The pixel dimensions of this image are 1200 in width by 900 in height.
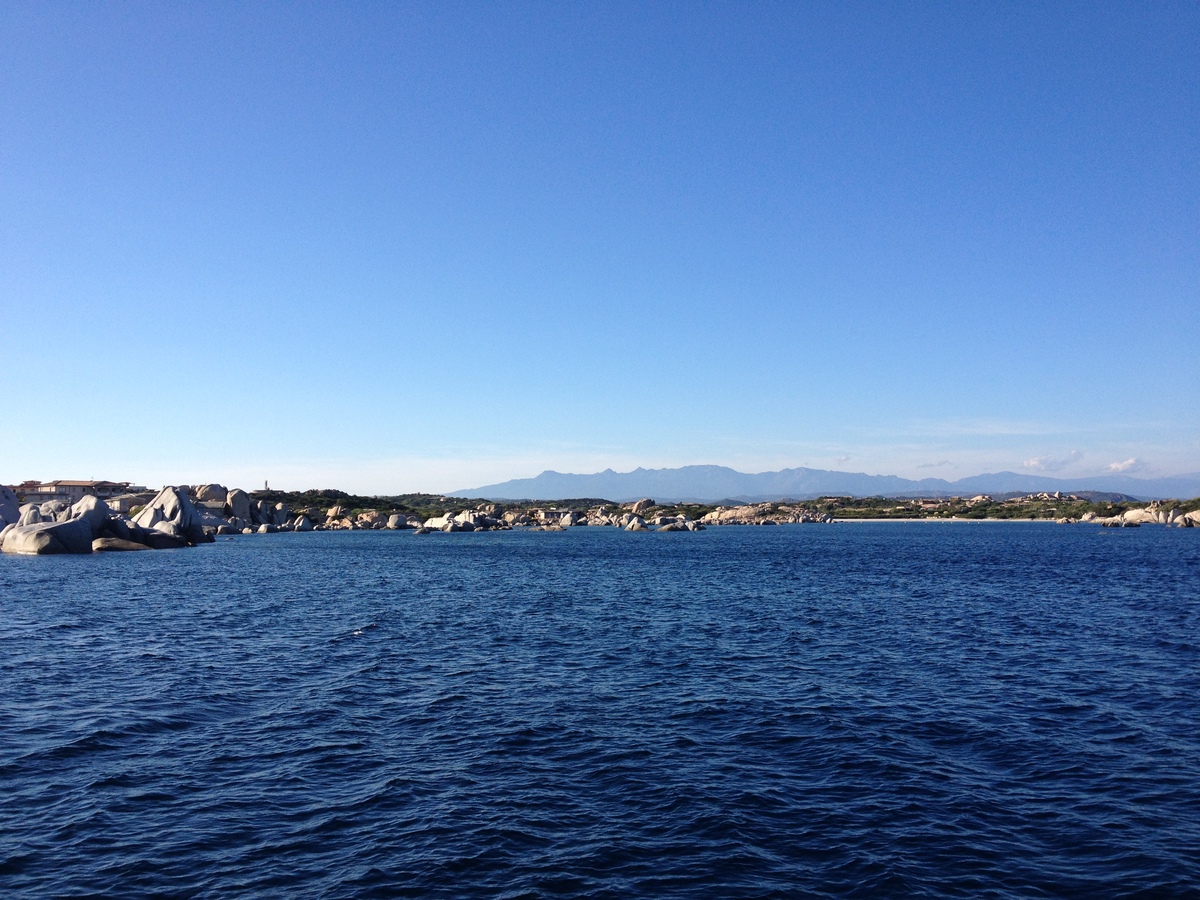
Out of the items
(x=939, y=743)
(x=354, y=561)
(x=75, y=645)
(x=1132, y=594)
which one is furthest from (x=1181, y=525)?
(x=75, y=645)

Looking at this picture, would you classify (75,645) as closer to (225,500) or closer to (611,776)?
(611,776)

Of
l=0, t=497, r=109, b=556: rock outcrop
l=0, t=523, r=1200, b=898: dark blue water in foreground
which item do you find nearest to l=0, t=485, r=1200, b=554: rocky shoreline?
l=0, t=497, r=109, b=556: rock outcrop

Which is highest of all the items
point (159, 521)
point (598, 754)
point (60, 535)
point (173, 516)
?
point (173, 516)

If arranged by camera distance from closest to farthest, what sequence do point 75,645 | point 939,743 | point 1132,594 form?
point 939,743, point 75,645, point 1132,594

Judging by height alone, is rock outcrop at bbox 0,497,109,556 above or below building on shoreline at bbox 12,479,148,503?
Result: below

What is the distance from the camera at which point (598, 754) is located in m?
18.0

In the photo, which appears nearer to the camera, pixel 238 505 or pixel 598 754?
pixel 598 754

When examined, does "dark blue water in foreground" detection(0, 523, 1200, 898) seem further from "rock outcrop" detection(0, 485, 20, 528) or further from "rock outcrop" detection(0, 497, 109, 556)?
"rock outcrop" detection(0, 485, 20, 528)

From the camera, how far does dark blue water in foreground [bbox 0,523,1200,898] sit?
12.5m

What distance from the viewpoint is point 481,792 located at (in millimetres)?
15766

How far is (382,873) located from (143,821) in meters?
5.40

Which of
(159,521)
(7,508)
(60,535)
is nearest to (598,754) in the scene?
(60,535)

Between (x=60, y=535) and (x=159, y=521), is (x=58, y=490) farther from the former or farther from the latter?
(x=60, y=535)

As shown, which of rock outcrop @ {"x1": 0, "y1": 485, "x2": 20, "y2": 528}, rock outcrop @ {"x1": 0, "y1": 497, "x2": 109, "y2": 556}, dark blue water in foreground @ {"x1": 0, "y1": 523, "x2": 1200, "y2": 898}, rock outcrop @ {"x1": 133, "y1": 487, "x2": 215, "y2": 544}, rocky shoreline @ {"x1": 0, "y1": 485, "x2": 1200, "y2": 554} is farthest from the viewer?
rock outcrop @ {"x1": 133, "y1": 487, "x2": 215, "y2": 544}
